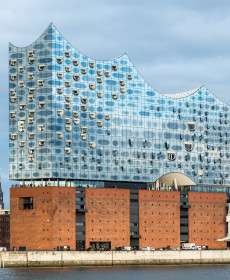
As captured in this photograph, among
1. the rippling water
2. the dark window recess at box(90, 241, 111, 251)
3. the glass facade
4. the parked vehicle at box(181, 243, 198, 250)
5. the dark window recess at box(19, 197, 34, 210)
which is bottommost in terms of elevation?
the rippling water

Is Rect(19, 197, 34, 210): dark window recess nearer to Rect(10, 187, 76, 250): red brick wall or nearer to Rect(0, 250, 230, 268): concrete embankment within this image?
Rect(10, 187, 76, 250): red brick wall

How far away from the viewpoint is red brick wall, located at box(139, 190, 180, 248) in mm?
180500

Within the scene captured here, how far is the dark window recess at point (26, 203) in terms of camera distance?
17075 centimetres

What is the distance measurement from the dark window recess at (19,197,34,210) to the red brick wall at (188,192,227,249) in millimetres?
31834

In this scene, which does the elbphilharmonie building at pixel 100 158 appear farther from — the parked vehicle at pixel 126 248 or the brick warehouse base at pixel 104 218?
the parked vehicle at pixel 126 248

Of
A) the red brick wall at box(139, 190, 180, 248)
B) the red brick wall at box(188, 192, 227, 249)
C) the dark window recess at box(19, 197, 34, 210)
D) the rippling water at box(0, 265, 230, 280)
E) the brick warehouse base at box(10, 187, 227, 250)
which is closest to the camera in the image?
the rippling water at box(0, 265, 230, 280)

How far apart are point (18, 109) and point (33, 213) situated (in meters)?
19.5

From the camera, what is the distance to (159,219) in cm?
18200

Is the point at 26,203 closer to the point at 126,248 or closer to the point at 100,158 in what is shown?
the point at 100,158

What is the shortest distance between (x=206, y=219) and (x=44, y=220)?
113ft

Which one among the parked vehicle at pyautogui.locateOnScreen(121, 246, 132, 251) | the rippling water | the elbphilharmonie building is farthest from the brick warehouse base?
the rippling water

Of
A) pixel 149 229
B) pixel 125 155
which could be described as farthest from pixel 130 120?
pixel 149 229

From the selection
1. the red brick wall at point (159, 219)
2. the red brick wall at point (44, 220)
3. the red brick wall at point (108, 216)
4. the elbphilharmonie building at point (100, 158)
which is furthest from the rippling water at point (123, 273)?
the red brick wall at point (159, 219)

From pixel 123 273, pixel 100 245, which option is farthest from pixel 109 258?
pixel 123 273
